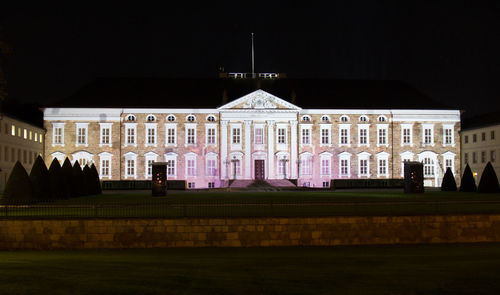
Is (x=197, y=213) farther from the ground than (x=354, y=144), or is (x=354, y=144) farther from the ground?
(x=354, y=144)

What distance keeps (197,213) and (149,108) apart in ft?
119

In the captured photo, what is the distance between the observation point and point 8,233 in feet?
74.7

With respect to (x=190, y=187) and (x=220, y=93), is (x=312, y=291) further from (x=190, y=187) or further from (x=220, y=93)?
(x=220, y=93)

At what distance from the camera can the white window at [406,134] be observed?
60.9 metres

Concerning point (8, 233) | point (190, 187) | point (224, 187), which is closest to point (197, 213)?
point (8, 233)

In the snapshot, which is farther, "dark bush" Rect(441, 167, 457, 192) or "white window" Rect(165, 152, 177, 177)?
"white window" Rect(165, 152, 177, 177)

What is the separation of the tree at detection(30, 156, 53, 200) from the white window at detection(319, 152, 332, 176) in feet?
106

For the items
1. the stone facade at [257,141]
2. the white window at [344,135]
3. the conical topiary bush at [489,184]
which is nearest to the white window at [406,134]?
the stone facade at [257,141]

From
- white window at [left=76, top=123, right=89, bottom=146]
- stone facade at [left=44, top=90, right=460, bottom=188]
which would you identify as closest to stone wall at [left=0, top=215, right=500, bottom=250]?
stone facade at [left=44, top=90, right=460, bottom=188]

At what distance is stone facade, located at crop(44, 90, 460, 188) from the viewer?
193 feet

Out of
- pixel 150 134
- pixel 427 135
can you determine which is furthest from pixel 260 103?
pixel 427 135

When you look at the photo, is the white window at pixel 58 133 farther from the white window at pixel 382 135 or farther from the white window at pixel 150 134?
the white window at pixel 382 135

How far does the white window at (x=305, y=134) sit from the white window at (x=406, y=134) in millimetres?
10117

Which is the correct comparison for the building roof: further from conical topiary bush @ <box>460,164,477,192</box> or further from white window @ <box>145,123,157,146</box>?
→ conical topiary bush @ <box>460,164,477,192</box>
